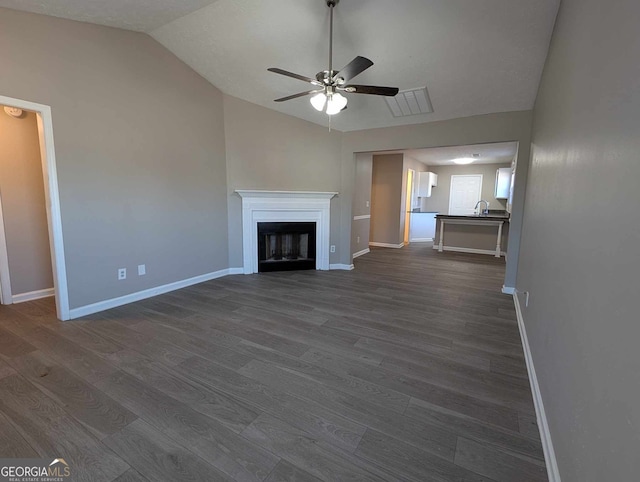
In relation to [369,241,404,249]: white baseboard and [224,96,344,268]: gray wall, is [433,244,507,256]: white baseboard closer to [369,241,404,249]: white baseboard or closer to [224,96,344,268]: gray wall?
[369,241,404,249]: white baseboard

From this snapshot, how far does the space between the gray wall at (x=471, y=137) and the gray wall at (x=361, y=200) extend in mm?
978

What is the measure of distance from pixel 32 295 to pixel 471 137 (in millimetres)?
6089

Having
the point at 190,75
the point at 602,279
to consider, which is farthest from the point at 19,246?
the point at 602,279

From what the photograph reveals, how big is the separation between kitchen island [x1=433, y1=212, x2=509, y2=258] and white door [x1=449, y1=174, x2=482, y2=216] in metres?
2.36

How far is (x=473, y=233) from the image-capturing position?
7.04 metres

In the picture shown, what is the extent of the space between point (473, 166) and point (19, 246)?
10460mm

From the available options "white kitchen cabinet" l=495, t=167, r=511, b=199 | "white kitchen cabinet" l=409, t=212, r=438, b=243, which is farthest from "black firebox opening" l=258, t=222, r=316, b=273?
"white kitchen cabinet" l=495, t=167, r=511, b=199

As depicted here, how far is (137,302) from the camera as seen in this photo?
3.50 meters

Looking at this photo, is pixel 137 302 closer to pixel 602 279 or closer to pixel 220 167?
pixel 220 167

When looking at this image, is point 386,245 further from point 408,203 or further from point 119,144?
point 119,144

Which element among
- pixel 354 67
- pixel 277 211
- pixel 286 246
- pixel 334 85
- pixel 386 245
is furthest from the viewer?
pixel 386 245

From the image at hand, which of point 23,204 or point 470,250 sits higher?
point 23,204

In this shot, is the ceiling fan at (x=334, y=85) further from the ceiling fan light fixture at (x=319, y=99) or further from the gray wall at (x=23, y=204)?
the gray wall at (x=23, y=204)

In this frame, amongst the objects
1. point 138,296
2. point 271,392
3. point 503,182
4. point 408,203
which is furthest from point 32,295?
point 503,182
